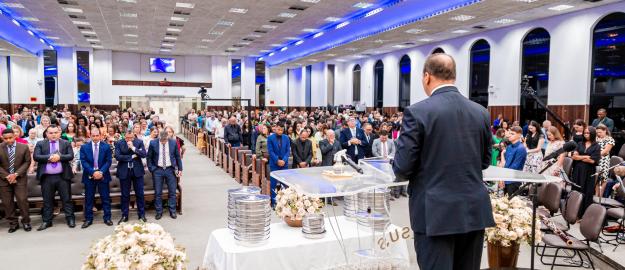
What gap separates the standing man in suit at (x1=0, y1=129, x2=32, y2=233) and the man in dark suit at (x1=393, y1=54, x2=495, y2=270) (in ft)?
19.3

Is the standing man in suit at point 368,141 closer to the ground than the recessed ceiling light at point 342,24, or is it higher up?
closer to the ground

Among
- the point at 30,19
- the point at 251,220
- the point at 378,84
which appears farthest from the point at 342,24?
the point at 251,220

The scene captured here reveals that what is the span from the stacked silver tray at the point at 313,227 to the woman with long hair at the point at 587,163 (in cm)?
461

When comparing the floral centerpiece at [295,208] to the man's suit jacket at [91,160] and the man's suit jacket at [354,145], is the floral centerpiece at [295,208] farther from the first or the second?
the man's suit jacket at [354,145]

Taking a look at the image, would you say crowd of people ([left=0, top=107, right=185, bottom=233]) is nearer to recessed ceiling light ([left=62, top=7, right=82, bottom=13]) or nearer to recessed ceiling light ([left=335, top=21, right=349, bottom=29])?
recessed ceiling light ([left=62, top=7, right=82, bottom=13])

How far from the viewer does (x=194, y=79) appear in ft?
94.5

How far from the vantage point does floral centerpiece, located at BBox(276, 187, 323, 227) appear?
4008mm

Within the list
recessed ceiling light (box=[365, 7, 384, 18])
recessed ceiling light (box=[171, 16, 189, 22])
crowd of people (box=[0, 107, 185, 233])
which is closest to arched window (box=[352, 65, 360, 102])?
recessed ceiling light (box=[365, 7, 384, 18])

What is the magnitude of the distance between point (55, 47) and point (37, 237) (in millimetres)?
21540

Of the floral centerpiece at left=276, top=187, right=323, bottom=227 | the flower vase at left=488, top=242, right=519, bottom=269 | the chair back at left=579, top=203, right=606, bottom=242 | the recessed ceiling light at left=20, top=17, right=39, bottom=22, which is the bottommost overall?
the flower vase at left=488, top=242, right=519, bottom=269

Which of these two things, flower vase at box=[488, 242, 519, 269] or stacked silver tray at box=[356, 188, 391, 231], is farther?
flower vase at box=[488, 242, 519, 269]

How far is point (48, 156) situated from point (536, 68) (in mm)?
14032

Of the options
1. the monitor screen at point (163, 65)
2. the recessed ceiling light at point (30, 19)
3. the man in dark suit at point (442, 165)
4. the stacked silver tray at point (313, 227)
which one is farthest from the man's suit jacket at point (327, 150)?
the monitor screen at point (163, 65)

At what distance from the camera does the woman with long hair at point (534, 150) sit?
7.65 meters
